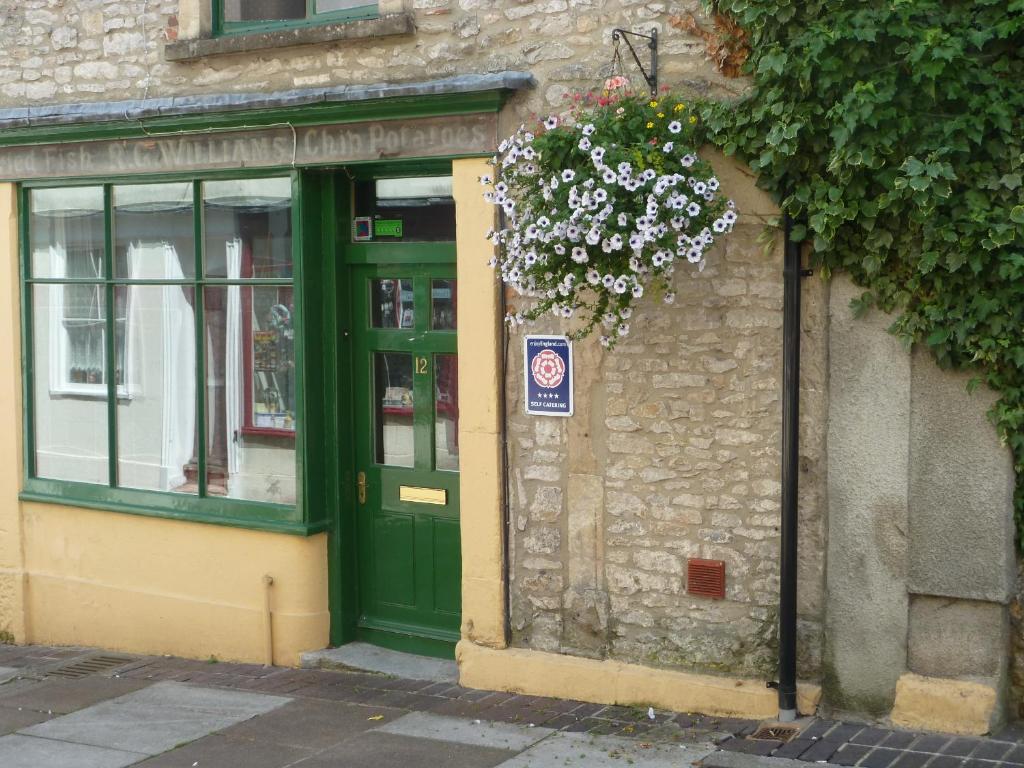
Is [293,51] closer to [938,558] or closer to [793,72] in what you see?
[793,72]

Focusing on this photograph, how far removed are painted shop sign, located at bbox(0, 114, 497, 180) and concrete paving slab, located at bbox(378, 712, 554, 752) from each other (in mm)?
2942

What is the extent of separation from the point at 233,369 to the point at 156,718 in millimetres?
2239

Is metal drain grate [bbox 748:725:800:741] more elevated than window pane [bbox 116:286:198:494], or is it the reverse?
window pane [bbox 116:286:198:494]

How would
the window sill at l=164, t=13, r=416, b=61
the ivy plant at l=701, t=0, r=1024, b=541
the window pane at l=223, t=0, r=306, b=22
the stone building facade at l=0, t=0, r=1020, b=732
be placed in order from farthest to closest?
1. the window pane at l=223, t=0, r=306, b=22
2. the window sill at l=164, t=13, r=416, b=61
3. the stone building facade at l=0, t=0, r=1020, b=732
4. the ivy plant at l=701, t=0, r=1024, b=541

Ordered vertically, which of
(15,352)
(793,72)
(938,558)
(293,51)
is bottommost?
(938,558)

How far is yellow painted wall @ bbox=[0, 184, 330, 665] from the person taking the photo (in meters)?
8.13

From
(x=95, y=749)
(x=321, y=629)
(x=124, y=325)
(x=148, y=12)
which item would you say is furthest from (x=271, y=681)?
(x=148, y=12)

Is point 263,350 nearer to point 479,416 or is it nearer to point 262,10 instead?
point 479,416

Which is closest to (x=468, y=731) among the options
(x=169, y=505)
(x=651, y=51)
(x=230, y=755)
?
(x=230, y=755)

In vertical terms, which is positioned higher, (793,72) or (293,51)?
(293,51)

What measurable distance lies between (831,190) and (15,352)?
569 centimetres

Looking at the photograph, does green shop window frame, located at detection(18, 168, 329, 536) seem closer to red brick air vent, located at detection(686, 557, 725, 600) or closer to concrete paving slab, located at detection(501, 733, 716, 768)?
concrete paving slab, located at detection(501, 733, 716, 768)

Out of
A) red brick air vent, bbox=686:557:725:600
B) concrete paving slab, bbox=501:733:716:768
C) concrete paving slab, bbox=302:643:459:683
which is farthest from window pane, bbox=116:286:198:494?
red brick air vent, bbox=686:557:725:600

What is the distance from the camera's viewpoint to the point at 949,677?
620 cm
